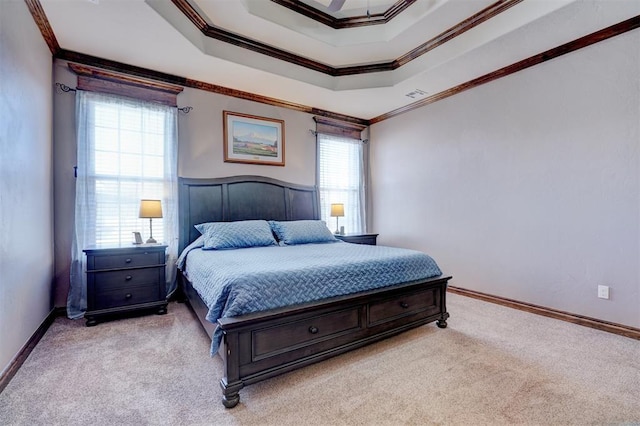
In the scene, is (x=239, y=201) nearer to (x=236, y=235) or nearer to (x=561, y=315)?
(x=236, y=235)

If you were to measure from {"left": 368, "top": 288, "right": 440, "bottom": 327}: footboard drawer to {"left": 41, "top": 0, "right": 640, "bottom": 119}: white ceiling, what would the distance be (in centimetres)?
249

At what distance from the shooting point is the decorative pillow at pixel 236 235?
3.12m

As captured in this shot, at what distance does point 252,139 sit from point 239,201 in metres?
0.89

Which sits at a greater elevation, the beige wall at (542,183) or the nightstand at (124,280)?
the beige wall at (542,183)

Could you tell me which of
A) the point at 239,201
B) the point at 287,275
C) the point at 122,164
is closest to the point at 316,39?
the point at 239,201

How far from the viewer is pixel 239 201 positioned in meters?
3.98

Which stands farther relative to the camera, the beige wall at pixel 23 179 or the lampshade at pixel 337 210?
the lampshade at pixel 337 210

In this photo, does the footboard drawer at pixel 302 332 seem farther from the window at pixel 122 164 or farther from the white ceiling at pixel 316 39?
the white ceiling at pixel 316 39

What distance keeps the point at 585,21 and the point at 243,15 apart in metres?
2.99

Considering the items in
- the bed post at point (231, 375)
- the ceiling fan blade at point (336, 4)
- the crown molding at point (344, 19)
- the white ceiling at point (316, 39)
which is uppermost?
the crown molding at point (344, 19)

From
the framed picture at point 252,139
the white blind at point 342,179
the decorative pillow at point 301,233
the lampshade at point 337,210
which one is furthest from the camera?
the white blind at point 342,179

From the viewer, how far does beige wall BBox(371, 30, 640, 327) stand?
262cm

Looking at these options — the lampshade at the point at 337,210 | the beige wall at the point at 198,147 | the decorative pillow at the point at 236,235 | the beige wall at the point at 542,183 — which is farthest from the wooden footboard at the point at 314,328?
the lampshade at the point at 337,210

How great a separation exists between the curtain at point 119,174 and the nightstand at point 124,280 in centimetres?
37
